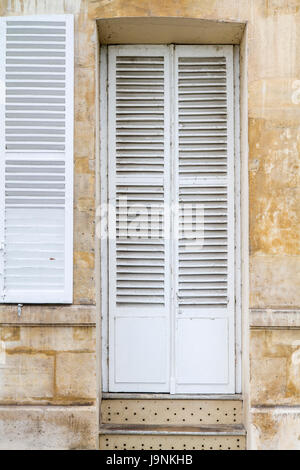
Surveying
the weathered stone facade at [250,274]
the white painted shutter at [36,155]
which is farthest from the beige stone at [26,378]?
the white painted shutter at [36,155]

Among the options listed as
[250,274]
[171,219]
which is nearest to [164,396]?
[250,274]

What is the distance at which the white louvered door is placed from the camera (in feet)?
18.8

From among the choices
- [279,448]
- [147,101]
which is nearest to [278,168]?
[147,101]

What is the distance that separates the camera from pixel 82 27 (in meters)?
5.43

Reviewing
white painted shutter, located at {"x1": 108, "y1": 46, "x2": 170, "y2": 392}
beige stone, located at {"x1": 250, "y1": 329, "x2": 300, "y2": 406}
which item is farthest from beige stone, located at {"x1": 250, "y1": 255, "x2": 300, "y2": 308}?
white painted shutter, located at {"x1": 108, "y1": 46, "x2": 170, "y2": 392}

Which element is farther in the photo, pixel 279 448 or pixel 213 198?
pixel 213 198

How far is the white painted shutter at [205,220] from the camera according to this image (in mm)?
5719

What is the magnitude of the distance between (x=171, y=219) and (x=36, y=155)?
144cm

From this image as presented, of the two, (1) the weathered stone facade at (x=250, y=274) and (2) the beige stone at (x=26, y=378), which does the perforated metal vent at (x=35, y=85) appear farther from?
(2) the beige stone at (x=26, y=378)

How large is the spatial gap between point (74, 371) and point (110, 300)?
2.58 feet

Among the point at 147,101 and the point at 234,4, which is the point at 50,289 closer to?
the point at 147,101

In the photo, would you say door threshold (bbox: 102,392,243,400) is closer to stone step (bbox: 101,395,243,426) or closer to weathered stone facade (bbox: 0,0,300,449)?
stone step (bbox: 101,395,243,426)

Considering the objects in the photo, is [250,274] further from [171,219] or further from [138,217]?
[138,217]

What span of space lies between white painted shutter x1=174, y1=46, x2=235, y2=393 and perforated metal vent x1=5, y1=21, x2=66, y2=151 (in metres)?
1.19
